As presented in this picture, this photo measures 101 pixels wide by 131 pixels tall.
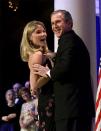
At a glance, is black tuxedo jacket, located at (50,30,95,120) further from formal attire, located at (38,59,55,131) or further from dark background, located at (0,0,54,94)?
dark background, located at (0,0,54,94)

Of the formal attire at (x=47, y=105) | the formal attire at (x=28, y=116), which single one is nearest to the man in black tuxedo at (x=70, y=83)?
the formal attire at (x=47, y=105)

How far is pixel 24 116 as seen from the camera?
6.14m

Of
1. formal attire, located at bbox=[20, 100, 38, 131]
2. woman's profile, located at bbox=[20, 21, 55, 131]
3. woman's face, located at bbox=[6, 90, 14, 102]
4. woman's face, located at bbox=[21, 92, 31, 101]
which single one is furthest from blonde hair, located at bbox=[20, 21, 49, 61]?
woman's face, located at bbox=[6, 90, 14, 102]

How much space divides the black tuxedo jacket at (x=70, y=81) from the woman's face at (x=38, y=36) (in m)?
0.33

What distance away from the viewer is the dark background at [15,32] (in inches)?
306

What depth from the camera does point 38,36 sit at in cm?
407

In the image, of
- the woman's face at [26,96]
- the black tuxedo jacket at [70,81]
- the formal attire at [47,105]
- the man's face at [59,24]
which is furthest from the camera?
the woman's face at [26,96]

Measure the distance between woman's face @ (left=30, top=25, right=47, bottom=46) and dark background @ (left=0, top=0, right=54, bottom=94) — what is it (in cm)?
359

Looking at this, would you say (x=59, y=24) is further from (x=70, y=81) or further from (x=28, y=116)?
(x=28, y=116)

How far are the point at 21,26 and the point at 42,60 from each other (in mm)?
4051

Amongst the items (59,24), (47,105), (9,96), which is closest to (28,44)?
(59,24)

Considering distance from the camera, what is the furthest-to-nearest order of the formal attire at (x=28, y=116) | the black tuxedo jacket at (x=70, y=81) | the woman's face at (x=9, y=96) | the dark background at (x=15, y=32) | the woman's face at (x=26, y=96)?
the dark background at (x=15, y=32), the woman's face at (x=9, y=96), the woman's face at (x=26, y=96), the formal attire at (x=28, y=116), the black tuxedo jacket at (x=70, y=81)

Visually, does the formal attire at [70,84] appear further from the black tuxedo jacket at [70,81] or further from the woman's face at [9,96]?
the woman's face at [9,96]

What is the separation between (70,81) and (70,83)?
0.6 inches
